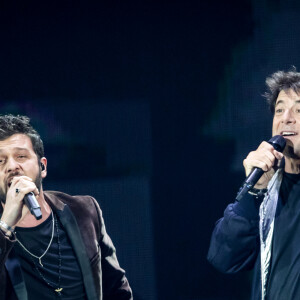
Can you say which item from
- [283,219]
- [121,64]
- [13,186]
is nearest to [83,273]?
[13,186]

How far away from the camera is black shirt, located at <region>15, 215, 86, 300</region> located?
7.16ft

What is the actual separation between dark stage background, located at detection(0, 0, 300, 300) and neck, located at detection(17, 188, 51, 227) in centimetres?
32

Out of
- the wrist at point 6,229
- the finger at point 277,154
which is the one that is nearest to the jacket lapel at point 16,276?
the wrist at point 6,229

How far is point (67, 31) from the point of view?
107 inches

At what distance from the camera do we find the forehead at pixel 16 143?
7.46 ft

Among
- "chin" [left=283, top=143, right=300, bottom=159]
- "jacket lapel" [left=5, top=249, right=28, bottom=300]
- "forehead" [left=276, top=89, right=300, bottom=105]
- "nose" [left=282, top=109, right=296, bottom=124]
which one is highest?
"forehead" [left=276, top=89, right=300, bottom=105]

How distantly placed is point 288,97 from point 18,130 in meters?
1.12

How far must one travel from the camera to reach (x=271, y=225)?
1.87m

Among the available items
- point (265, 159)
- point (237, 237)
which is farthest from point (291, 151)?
point (237, 237)

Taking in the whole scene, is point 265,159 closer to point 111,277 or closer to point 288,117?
point 288,117

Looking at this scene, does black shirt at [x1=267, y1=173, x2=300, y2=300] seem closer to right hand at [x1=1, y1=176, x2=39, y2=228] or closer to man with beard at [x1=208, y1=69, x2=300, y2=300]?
man with beard at [x1=208, y1=69, x2=300, y2=300]

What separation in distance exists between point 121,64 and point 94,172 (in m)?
0.54

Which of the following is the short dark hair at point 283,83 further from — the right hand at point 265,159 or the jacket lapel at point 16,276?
the jacket lapel at point 16,276

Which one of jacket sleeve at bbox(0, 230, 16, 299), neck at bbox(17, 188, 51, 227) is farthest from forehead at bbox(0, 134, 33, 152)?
jacket sleeve at bbox(0, 230, 16, 299)
